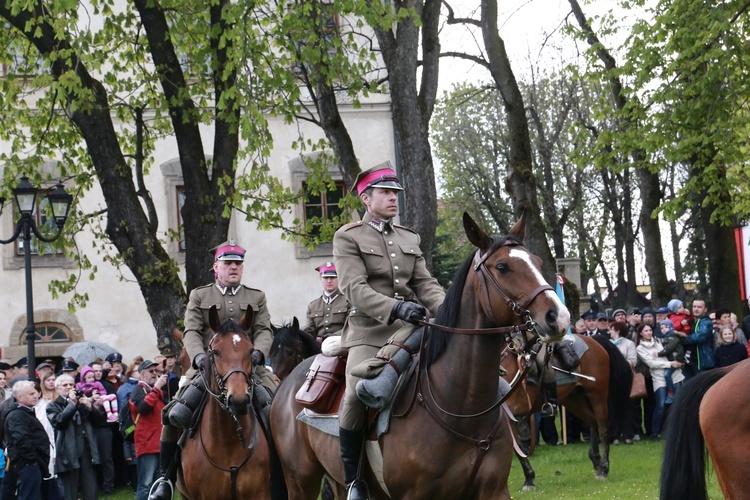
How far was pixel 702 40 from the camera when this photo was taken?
866 inches

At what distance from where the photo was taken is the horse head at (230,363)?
9586 mm

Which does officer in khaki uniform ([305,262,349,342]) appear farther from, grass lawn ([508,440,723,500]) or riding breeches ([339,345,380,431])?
riding breeches ([339,345,380,431])

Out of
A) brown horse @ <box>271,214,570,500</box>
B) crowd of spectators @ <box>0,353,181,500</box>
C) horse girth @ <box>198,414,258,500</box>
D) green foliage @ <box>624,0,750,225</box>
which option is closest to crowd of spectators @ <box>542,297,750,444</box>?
green foliage @ <box>624,0,750,225</box>

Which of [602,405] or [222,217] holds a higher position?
[222,217]

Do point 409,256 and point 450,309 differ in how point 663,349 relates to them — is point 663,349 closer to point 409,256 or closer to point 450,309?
point 409,256

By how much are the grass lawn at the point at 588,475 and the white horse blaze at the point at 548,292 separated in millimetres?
6380

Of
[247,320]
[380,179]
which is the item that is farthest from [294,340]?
[380,179]

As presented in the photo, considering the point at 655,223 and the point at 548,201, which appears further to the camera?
the point at 548,201

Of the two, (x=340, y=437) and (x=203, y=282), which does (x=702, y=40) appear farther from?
(x=340, y=437)

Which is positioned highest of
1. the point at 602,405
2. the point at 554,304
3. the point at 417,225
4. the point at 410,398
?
the point at 417,225

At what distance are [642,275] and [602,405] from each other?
145 ft

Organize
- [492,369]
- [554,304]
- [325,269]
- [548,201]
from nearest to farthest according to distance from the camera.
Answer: [554,304] → [492,369] → [325,269] → [548,201]

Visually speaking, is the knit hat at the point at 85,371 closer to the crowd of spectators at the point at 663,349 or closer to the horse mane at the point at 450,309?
the crowd of spectators at the point at 663,349

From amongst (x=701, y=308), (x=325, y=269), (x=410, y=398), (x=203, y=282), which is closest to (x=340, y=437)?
(x=410, y=398)
